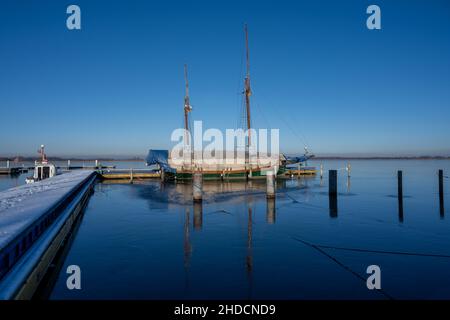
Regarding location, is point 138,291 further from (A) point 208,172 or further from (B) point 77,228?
(A) point 208,172

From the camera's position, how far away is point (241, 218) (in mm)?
17438

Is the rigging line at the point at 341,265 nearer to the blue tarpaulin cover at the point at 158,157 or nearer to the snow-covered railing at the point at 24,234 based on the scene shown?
the snow-covered railing at the point at 24,234

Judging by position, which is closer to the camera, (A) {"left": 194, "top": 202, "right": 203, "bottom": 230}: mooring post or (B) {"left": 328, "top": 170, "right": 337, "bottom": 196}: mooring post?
(A) {"left": 194, "top": 202, "right": 203, "bottom": 230}: mooring post

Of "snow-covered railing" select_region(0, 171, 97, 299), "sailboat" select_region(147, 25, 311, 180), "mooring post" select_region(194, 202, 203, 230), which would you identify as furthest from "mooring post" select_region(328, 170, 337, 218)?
"sailboat" select_region(147, 25, 311, 180)

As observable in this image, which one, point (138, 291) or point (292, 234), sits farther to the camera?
point (292, 234)

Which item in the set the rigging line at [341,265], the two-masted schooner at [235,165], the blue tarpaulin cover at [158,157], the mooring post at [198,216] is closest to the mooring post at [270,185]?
the mooring post at [198,216]

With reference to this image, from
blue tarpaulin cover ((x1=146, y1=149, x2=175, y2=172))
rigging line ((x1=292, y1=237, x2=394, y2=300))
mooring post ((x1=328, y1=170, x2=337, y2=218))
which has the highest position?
blue tarpaulin cover ((x1=146, y1=149, x2=175, y2=172))

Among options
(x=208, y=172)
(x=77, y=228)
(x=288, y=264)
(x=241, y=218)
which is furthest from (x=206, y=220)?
(x=208, y=172)

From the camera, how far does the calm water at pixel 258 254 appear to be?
7.78 meters

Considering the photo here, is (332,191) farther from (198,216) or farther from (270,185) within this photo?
(198,216)

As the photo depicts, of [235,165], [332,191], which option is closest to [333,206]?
[332,191]

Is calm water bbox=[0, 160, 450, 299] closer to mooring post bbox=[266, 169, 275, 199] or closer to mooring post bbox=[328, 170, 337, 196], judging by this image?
mooring post bbox=[328, 170, 337, 196]

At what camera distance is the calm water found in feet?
25.5
